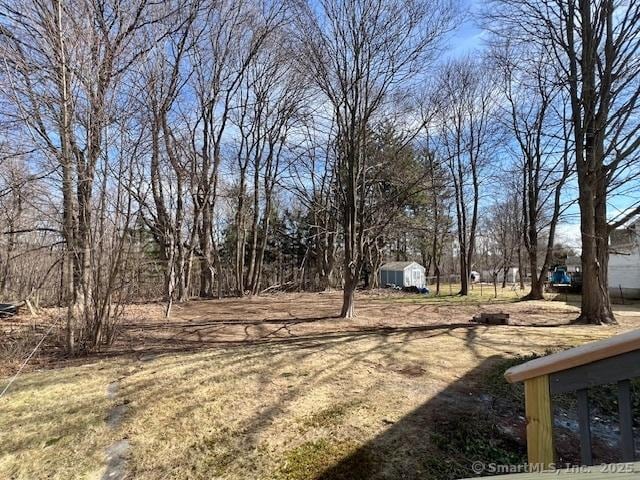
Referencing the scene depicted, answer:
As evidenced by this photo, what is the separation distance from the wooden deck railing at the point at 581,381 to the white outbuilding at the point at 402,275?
23.2m

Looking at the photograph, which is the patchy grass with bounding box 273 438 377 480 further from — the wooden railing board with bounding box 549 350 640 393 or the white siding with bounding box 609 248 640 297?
the white siding with bounding box 609 248 640 297

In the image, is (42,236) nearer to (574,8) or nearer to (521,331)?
(521,331)

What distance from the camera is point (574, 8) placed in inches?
320

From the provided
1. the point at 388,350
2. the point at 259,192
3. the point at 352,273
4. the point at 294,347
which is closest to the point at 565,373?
the point at 388,350

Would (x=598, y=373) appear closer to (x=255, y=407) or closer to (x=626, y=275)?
(x=255, y=407)

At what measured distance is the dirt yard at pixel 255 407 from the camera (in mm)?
2654

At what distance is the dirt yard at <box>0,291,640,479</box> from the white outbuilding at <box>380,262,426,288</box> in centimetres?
1813

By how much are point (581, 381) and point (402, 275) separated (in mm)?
23703

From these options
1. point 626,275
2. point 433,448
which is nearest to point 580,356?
point 433,448

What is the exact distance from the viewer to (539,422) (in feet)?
5.30

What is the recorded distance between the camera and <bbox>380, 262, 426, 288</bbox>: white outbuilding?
24.7m

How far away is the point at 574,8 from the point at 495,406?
8.52m

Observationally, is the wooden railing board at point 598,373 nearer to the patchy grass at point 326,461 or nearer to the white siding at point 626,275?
the patchy grass at point 326,461

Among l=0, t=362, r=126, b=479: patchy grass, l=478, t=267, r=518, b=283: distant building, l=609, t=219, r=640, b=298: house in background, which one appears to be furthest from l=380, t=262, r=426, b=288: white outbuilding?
l=0, t=362, r=126, b=479: patchy grass
